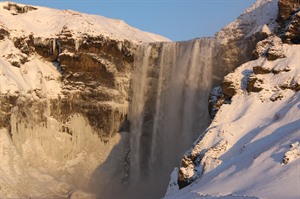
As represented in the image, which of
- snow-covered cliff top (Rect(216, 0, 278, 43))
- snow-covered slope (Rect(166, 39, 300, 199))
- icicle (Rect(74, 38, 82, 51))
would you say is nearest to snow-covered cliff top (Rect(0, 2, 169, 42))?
icicle (Rect(74, 38, 82, 51))

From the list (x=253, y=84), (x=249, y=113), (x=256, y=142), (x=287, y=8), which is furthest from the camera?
(x=287, y=8)

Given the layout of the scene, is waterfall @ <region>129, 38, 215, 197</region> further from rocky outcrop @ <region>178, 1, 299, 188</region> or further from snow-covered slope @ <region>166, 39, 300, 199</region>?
snow-covered slope @ <region>166, 39, 300, 199</region>

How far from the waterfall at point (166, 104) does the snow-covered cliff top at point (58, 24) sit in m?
3.69

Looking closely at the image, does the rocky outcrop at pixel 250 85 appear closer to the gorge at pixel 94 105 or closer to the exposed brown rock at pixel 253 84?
the exposed brown rock at pixel 253 84

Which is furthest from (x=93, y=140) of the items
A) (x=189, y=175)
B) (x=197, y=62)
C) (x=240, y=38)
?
(x=189, y=175)

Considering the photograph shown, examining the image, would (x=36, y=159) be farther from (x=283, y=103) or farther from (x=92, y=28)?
(x=283, y=103)

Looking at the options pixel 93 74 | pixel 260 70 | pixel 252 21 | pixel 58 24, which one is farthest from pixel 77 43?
pixel 260 70

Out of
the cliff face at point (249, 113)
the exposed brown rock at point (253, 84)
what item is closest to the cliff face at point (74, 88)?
the cliff face at point (249, 113)

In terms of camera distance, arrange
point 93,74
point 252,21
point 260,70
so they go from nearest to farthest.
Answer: point 260,70, point 252,21, point 93,74

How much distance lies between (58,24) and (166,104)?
1229 cm

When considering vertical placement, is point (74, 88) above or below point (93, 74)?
below

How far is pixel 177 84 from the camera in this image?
39688 mm

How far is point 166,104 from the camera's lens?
4062cm

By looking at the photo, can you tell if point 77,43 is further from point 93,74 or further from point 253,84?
point 253,84
